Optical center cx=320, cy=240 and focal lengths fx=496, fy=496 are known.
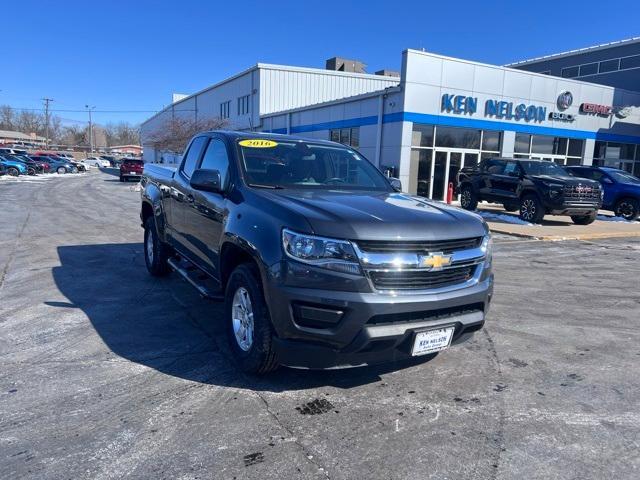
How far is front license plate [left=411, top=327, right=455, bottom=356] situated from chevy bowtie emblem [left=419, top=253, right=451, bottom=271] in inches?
17.3

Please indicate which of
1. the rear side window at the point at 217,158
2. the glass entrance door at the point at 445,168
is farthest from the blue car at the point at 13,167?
the rear side window at the point at 217,158

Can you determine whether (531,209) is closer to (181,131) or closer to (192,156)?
(192,156)

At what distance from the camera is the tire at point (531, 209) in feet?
48.3

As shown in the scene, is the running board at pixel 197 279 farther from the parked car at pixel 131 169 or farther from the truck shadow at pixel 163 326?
the parked car at pixel 131 169

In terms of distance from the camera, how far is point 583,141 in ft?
86.8

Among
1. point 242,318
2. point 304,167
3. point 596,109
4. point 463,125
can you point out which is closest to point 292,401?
point 242,318

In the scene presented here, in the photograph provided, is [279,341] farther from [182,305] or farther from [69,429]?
[182,305]

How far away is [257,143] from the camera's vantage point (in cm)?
478

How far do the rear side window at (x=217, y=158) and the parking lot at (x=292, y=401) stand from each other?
156 centimetres

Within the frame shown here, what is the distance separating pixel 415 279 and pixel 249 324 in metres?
1.30

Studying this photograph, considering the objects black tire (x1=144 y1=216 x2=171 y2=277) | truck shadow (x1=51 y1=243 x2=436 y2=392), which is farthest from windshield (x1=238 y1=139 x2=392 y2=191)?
black tire (x1=144 y1=216 x2=171 y2=277)

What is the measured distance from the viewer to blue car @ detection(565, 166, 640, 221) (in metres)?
17.0

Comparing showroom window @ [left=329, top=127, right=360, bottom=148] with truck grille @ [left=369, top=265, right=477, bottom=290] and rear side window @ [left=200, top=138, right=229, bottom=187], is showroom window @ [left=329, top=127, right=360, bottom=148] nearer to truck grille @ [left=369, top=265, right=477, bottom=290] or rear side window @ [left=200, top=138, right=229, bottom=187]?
rear side window @ [left=200, top=138, right=229, bottom=187]

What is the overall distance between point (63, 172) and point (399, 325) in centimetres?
5539
